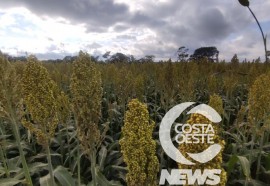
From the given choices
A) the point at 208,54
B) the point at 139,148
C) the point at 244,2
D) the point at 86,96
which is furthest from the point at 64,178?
the point at 208,54

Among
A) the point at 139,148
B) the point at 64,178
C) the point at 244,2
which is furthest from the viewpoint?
the point at 244,2

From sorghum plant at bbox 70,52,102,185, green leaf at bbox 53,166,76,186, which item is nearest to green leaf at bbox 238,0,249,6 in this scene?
sorghum plant at bbox 70,52,102,185

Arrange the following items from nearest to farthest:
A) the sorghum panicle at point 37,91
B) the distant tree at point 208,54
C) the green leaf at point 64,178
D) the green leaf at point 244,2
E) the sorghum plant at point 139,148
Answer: the sorghum plant at point 139,148 → the sorghum panicle at point 37,91 → the green leaf at point 64,178 → the green leaf at point 244,2 → the distant tree at point 208,54

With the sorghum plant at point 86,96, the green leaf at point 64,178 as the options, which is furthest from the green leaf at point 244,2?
the green leaf at point 64,178

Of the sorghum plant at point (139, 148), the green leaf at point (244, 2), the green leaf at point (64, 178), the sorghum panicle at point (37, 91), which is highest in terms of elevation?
the green leaf at point (244, 2)

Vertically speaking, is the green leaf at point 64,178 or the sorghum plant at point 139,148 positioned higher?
the sorghum plant at point 139,148

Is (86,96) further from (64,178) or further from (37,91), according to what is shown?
(64,178)

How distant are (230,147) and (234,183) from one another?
0.91 meters

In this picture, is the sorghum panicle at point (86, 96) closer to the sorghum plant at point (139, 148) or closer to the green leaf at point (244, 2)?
the sorghum plant at point (139, 148)

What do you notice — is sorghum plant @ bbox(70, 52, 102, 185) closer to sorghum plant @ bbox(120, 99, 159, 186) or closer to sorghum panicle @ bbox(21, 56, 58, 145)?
sorghum panicle @ bbox(21, 56, 58, 145)

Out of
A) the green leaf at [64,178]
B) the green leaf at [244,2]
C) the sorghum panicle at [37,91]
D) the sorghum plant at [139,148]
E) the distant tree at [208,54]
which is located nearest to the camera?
the sorghum plant at [139,148]

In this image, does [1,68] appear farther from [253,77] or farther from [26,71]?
[253,77]

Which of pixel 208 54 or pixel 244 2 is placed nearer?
pixel 244 2

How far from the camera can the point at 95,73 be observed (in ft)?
8.05
